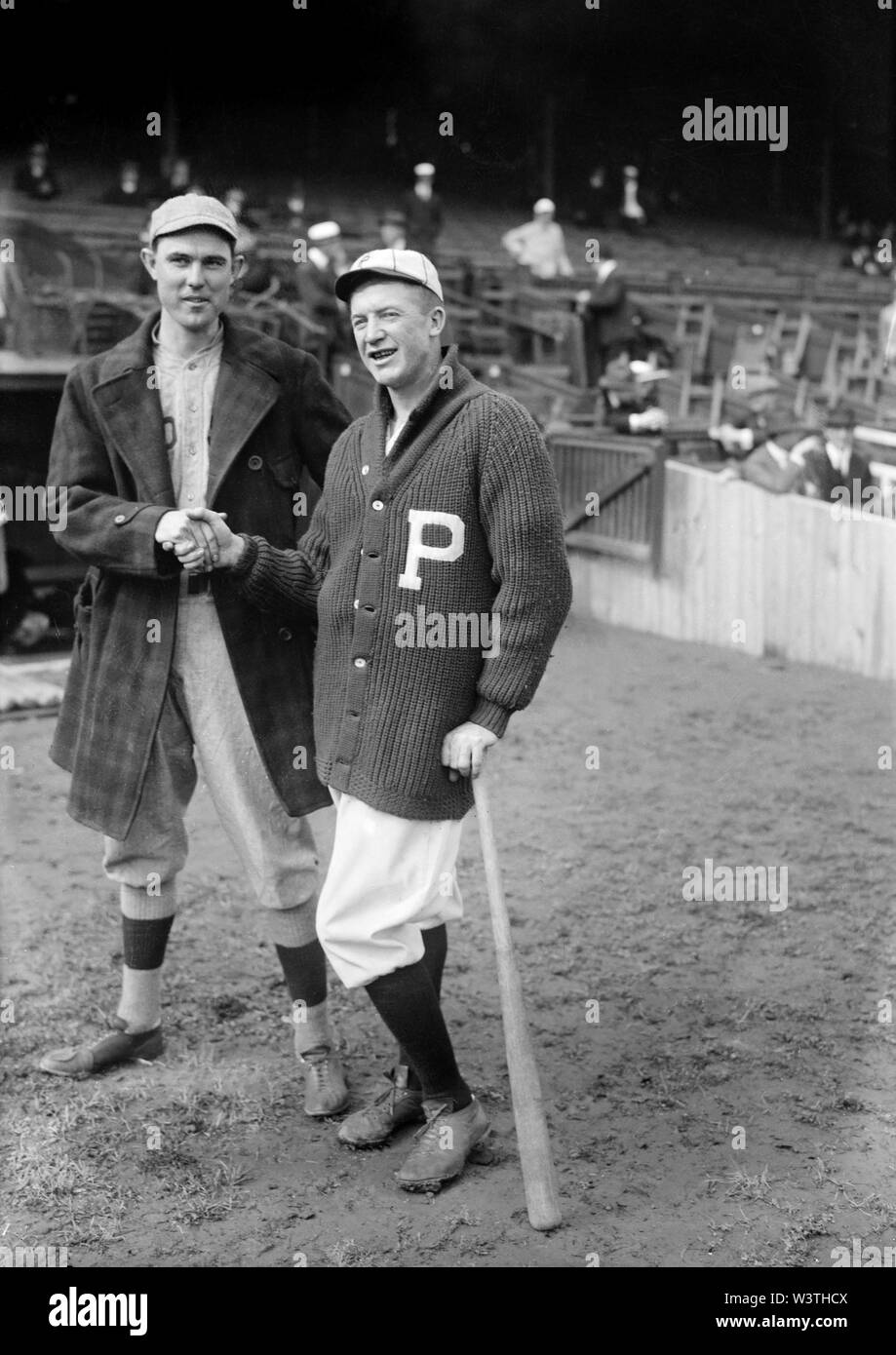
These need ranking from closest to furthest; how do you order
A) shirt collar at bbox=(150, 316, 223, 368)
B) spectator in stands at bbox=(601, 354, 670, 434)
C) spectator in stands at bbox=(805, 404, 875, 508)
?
shirt collar at bbox=(150, 316, 223, 368)
spectator in stands at bbox=(805, 404, 875, 508)
spectator in stands at bbox=(601, 354, 670, 434)

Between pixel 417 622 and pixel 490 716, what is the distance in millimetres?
233

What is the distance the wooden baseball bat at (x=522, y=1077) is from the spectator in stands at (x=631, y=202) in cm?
1982

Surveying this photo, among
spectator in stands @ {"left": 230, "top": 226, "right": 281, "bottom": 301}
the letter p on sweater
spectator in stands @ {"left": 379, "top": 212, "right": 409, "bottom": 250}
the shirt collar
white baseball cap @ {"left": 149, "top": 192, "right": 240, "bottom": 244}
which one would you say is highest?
white baseball cap @ {"left": 149, "top": 192, "right": 240, "bottom": 244}

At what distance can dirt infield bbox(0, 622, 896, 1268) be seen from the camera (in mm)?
2742

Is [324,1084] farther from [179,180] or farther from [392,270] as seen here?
[179,180]

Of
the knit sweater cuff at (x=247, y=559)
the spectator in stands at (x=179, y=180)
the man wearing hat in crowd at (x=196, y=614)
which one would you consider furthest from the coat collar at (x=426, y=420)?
the spectator in stands at (x=179, y=180)

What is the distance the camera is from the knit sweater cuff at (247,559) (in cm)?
297

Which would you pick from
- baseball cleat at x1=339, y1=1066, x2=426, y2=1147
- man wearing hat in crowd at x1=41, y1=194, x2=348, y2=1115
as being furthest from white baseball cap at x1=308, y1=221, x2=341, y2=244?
baseball cleat at x1=339, y1=1066, x2=426, y2=1147

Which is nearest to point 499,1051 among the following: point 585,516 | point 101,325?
point 585,516

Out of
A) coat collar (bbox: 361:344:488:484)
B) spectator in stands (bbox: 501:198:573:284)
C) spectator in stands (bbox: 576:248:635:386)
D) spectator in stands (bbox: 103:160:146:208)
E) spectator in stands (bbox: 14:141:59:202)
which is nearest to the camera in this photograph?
coat collar (bbox: 361:344:488:484)

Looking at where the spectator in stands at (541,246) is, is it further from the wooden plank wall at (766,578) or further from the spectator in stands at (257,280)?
the wooden plank wall at (766,578)

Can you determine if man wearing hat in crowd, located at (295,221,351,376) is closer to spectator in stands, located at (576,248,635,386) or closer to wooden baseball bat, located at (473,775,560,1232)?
spectator in stands, located at (576,248,635,386)

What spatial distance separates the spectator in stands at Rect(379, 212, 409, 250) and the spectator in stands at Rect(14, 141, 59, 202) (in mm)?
3763

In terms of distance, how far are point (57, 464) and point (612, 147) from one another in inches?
751
